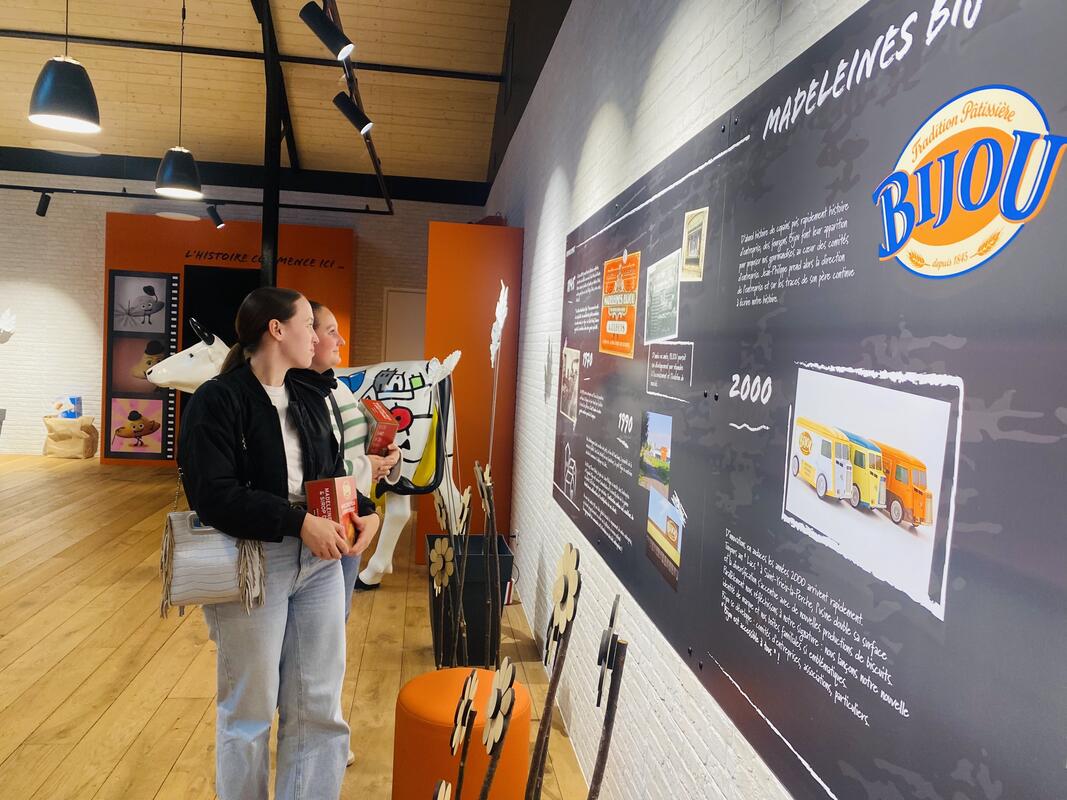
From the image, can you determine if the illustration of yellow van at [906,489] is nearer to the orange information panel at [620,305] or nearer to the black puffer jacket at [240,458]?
the orange information panel at [620,305]

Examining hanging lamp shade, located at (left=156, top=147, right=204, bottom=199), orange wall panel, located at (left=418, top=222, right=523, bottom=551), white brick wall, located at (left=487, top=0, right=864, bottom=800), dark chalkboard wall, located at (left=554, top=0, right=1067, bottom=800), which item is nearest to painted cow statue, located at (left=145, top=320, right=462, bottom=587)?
white brick wall, located at (left=487, top=0, right=864, bottom=800)

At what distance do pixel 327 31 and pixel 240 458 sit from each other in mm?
Result: 2572

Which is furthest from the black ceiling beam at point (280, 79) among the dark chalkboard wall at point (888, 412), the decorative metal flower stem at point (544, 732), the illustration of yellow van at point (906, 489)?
the illustration of yellow van at point (906, 489)

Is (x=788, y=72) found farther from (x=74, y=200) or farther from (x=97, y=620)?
(x=74, y=200)

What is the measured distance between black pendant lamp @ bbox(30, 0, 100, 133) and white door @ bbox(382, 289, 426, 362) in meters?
6.23

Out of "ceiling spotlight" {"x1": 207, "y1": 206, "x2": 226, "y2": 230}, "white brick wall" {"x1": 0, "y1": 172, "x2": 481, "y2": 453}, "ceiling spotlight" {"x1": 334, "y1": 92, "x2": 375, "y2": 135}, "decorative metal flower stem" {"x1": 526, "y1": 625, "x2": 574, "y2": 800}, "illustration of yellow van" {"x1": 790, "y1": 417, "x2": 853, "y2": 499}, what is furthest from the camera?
"white brick wall" {"x1": 0, "y1": 172, "x2": 481, "y2": 453}

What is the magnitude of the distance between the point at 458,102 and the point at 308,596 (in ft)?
23.6

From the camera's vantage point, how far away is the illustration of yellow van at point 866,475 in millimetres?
1059

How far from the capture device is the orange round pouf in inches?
84.5

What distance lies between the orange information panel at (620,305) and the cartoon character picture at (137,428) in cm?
813

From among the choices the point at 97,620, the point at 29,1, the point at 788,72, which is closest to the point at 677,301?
the point at 788,72

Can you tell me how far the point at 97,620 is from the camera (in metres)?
4.16

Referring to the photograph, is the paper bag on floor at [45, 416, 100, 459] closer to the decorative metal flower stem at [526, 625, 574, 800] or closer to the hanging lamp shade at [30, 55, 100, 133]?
the hanging lamp shade at [30, 55, 100, 133]

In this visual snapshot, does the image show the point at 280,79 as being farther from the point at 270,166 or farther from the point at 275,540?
the point at 275,540
